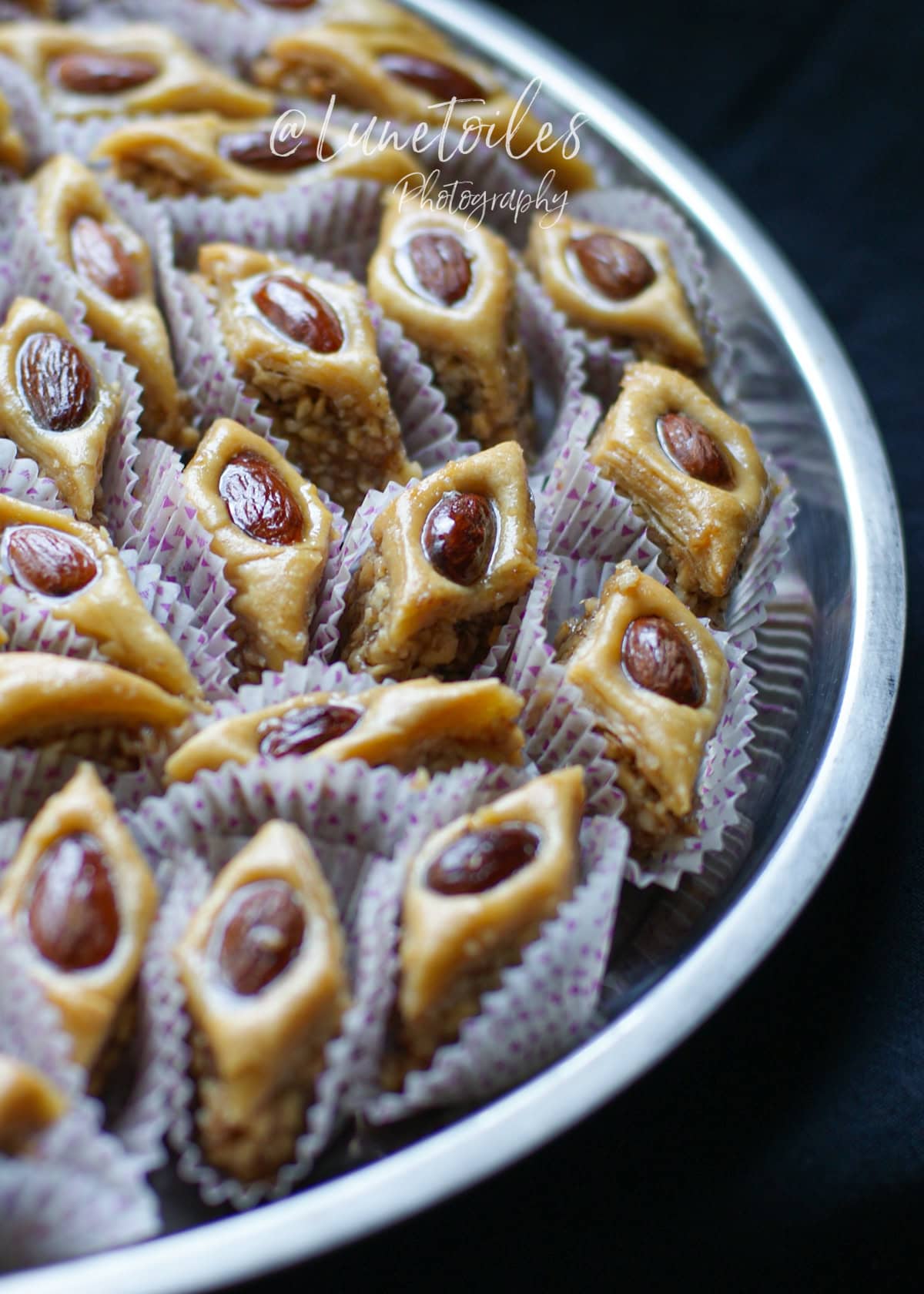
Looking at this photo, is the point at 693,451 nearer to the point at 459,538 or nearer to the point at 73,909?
the point at 459,538

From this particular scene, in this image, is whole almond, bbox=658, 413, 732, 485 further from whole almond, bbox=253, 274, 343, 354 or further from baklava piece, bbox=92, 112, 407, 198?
baklava piece, bbox=92, 112, 407, 198

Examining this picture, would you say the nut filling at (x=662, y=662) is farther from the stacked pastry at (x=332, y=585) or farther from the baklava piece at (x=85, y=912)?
the baklava piece at (x=85, y=912)

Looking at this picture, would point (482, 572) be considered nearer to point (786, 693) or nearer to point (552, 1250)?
point (786, 693)

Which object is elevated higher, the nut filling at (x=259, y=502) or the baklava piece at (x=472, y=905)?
the baklava piece at (x=472, y=905)

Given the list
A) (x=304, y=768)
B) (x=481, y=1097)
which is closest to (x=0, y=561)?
(x=304, y=768)

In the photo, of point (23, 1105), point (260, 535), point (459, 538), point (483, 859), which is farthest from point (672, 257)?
point (23, 1105)

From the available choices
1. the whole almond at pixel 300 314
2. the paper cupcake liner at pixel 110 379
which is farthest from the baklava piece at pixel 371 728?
the whole almond at pixel 300 314

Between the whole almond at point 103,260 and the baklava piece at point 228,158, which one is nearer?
the whole almond at point 103,260
